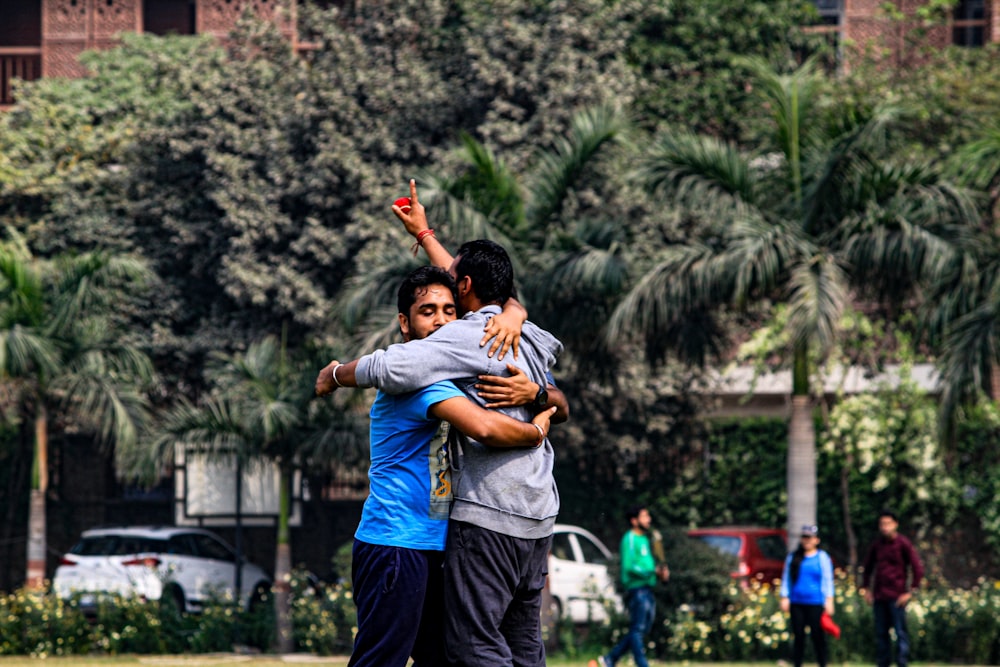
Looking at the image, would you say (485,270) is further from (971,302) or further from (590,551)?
(590,551)

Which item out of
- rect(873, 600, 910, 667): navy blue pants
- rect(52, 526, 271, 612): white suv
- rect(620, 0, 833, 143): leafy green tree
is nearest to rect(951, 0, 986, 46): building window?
rect(620, 0, 833, 143): leafy green tree

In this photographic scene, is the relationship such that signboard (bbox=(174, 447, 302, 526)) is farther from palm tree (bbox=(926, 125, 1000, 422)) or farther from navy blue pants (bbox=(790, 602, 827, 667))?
palm tree (bbox=(926, 125, 1000, 422))

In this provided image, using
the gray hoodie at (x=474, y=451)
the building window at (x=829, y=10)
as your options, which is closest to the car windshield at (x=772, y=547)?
the building window at (x=829, y=10)

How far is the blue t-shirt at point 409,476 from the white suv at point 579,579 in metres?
12.7

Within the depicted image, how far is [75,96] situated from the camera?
25.6m

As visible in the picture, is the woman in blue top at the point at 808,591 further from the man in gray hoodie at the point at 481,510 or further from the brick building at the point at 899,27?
the brick building at the point at 899,27

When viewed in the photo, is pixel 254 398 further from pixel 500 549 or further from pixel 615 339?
pixel 500 549

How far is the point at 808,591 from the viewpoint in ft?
45.0

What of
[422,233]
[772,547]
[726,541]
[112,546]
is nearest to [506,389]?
[422,233]

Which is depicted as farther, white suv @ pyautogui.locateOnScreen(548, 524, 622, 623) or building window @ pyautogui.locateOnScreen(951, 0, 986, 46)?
building window @ pyautogui.locateOnScreen(951, 0, 986, 46)

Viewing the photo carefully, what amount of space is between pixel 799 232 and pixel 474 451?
37.3 feet

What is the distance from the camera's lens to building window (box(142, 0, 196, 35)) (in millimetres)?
30391

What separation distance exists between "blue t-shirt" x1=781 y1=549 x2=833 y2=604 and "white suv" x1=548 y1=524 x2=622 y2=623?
3937 millimetres

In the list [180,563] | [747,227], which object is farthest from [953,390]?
[180,563]
